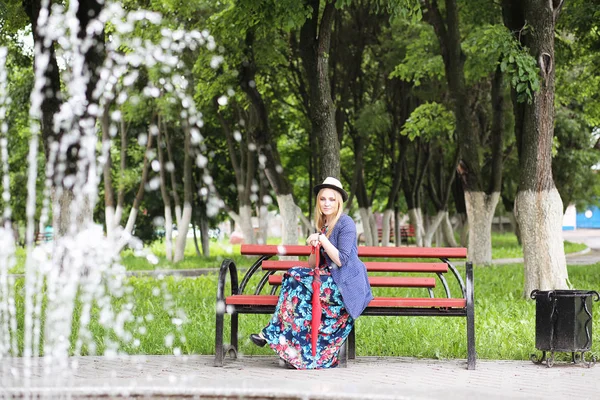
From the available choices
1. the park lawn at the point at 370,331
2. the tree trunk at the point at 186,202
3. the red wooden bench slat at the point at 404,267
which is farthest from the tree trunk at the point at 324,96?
the tree trunk at the point at 186,202

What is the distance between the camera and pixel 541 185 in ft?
38.8

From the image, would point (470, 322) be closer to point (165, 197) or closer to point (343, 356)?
point (343, 356)

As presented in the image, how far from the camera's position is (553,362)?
744cm

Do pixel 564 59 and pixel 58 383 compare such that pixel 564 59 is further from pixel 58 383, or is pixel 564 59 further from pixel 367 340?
pixel 58 383

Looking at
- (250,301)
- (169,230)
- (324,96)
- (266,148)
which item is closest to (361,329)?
(250,301)

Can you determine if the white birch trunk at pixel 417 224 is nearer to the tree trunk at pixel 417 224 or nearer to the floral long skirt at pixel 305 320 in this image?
the tree trunk at pixel 417 224

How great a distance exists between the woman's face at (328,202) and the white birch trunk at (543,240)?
521cm

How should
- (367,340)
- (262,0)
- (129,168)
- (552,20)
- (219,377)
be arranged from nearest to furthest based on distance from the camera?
(219,377) → (367,340) → (552,20) → (262,0) → (129,168)

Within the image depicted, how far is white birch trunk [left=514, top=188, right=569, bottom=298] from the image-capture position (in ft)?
38.4

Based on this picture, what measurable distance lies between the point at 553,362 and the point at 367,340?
67.6 inches

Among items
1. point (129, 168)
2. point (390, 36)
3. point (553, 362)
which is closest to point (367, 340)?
point (553, 362)

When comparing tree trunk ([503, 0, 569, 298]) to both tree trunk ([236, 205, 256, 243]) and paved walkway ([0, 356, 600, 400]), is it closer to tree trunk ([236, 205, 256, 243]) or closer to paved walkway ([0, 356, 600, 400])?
paved walkway ([0, 356, 600, 400])

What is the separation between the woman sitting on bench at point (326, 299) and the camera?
7.20 meters

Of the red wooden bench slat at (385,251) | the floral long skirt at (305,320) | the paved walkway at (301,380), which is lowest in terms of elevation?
the paved walkway at (301,380)
